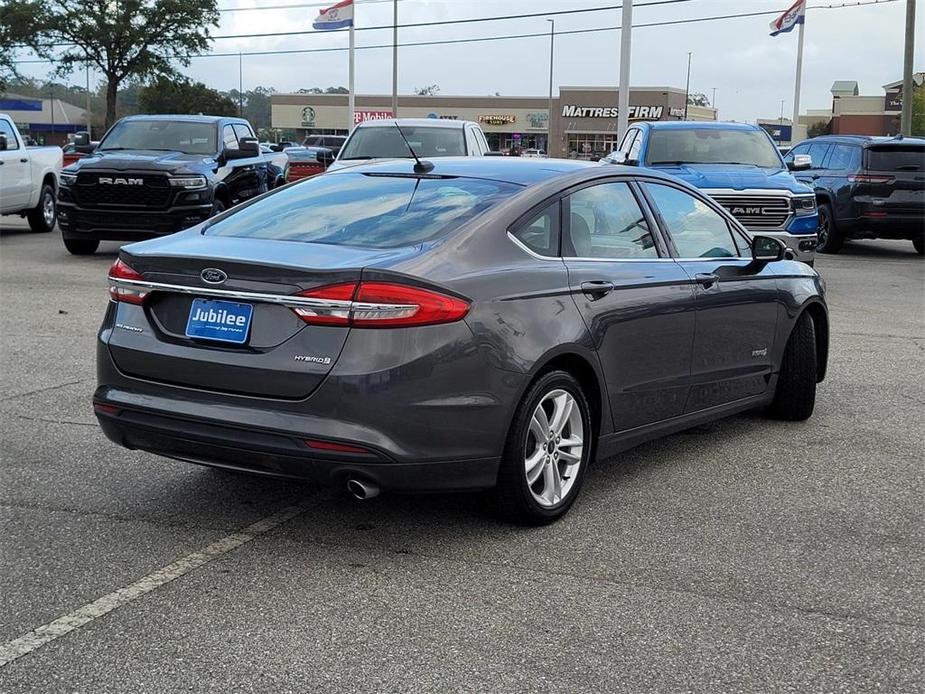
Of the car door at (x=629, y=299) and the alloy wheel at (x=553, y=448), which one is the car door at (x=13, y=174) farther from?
the alloy wheel at (x=553, y=448)

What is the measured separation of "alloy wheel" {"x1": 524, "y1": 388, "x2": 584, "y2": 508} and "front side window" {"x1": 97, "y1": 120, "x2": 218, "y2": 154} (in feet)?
38.9

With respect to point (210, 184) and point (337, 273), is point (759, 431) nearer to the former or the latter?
point (337, 273)

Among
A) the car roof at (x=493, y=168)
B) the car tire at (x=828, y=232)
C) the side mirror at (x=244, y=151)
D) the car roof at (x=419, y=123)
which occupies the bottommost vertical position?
Result: the car tire at (x=828, y=232)

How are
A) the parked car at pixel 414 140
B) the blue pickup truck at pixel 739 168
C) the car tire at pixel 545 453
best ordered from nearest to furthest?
the car tire at pixel 545 453 < the blue pickup truck at pixel 739 168 < the parked car at pixel 414 140

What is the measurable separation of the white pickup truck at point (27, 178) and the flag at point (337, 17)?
17.4 m

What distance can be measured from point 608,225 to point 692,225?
0.93m

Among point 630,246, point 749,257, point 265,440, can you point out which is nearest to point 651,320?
point 630,246

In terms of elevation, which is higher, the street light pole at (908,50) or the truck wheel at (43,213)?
the street light pole at (908,50)

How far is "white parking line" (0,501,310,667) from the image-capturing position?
370cm

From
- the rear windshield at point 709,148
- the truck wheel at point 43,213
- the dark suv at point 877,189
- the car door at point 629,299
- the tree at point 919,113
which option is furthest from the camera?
the tree at point 919,113

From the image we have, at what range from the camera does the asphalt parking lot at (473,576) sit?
359 centimetres

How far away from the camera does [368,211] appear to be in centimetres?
518

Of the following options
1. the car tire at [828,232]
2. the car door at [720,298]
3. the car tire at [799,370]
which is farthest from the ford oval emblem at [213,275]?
the car tire at [828,232]

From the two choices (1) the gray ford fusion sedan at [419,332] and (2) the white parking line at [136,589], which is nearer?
(2) the white parking line at [136,589]
